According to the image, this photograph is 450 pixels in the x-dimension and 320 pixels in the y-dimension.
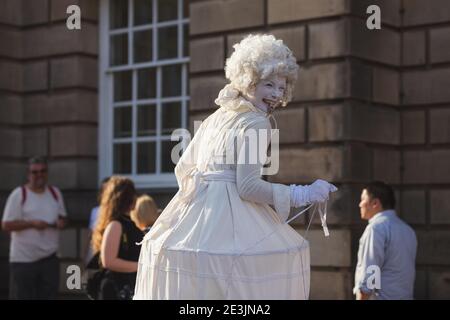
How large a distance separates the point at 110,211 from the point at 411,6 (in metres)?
4.07

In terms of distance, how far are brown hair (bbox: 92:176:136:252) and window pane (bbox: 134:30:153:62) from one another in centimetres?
446

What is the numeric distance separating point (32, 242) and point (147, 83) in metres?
2.71

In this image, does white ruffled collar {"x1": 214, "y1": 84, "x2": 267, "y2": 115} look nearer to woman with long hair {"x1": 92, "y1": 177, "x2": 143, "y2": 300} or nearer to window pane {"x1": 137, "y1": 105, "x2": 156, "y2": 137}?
woman with long hair {"x1": 92, "y1": 177, "x2": 143, "y2": 300}

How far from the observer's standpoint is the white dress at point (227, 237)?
15.5 feet

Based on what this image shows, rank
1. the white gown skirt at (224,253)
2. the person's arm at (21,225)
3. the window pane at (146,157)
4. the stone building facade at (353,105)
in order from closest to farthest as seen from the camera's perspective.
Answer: the white gown skirt at (224,253) < the stone building facade at (353,105) < the person's arm at (21,225) < the window pane at (146,157)

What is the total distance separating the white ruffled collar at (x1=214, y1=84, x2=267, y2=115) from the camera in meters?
4.95

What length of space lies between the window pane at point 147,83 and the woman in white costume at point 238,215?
663cm

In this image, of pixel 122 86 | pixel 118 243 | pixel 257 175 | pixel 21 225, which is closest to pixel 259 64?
pixel 257 175

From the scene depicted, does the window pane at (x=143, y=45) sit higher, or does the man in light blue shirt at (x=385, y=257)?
the window pane at (x=143, y=45)

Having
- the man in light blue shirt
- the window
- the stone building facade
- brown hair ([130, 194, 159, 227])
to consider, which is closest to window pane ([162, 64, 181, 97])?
the window

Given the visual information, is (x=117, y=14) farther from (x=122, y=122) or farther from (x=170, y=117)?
(x=170, y=117)

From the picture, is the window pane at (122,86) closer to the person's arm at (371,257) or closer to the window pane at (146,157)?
the window pane at (146,157)

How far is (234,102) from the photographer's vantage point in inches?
197

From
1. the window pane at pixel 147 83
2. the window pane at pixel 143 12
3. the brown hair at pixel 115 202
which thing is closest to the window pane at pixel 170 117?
the window pane at pixel 147 83
